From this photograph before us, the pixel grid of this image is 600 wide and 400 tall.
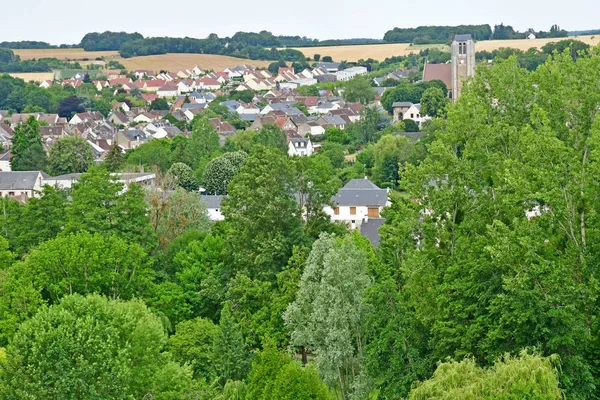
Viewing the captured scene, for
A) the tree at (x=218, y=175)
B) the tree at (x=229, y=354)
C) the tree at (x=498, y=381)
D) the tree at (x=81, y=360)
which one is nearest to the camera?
the tree at (x=498, y=381)

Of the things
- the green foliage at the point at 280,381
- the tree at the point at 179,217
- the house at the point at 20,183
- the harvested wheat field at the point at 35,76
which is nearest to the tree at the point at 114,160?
the house at the point at 20,183

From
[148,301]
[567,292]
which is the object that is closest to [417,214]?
[567,292]

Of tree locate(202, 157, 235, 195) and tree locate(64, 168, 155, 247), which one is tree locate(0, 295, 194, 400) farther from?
tree locate(202, 157, 235, 195)

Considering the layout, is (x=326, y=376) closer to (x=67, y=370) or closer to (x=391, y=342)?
(x=391, y=342)

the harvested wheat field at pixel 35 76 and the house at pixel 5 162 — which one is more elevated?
the house at pixel 5 162

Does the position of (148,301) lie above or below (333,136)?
above

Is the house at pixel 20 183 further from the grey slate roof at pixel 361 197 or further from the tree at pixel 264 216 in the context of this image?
the tree at pixel 264 216

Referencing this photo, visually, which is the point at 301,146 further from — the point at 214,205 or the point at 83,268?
the point at 83,268
